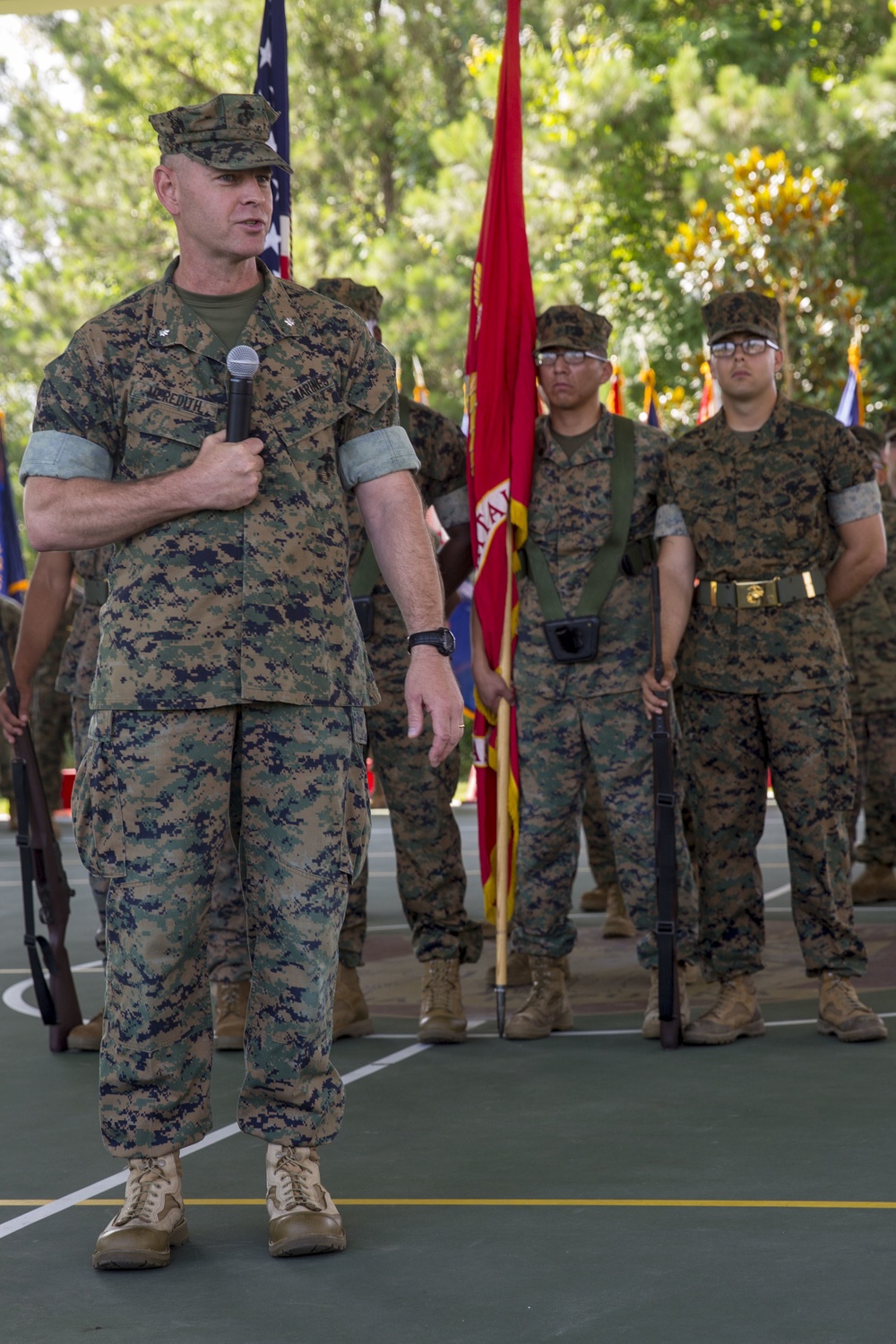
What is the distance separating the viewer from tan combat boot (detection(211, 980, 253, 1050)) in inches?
→ 209

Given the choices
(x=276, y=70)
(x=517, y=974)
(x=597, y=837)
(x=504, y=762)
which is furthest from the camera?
(x=597, y=837)

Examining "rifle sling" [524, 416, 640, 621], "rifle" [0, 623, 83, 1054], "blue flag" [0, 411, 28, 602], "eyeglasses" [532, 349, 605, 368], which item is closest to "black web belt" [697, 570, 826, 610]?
"rifle sling" [524, 416, 640, 621]

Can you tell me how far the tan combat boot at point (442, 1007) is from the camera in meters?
5.26

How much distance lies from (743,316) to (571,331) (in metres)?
0.56

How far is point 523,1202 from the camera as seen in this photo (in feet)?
11.5

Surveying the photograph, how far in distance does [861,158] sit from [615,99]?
2.92 metres

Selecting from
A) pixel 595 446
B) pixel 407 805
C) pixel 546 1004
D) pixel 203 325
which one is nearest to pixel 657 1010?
pixel 546 1004

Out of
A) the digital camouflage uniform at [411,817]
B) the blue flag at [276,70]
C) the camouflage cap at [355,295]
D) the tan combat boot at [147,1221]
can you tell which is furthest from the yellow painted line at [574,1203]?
the blue flag at [276,70]

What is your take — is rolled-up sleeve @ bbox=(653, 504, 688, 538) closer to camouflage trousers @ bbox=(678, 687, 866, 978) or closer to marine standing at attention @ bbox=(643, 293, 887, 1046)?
marine standing at attention @ bbox=(643, 293, 887, 1046)

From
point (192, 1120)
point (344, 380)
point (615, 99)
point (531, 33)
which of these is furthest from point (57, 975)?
point (531, 33)

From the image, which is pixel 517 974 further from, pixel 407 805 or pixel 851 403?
pixel 851 403

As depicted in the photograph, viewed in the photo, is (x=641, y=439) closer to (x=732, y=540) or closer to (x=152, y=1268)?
(x=732, y=540)

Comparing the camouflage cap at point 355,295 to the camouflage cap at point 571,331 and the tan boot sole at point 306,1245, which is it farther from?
the tan boot sole at point 306,1245

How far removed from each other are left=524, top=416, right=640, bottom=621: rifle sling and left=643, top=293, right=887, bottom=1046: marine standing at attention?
13 centimetres
